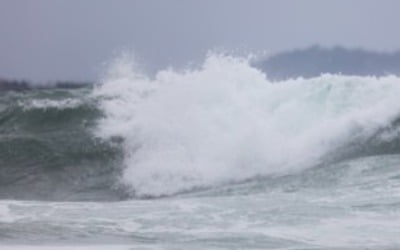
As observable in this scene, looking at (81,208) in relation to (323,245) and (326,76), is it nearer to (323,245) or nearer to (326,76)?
(323,245)

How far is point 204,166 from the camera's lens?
11891 mm

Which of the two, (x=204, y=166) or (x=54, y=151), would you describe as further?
(x=54, y=151)

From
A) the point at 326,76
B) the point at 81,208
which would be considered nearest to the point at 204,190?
the point at 81,208

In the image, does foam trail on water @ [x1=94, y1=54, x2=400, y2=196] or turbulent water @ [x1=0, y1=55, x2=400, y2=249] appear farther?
foam trail on water @ [x1=94, y1=54, x2=400, y2=196]

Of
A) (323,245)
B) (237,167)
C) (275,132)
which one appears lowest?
(323,245)

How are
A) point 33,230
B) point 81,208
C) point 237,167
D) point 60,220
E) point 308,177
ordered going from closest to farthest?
point 33,230, point 60,220, point 81,208, point 308,177, point 237,167

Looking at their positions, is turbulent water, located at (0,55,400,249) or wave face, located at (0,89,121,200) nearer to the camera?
turbulent water, located at (0,55,400,249)

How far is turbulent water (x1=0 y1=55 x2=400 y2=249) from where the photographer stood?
6727 millimetres

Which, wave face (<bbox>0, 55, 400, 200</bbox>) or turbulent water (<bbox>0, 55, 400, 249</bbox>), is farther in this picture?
wave face (<bbox>0, 55, 400, 200</bbox>)

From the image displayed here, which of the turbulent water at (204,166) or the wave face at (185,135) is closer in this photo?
the turbulent water at (204,166)

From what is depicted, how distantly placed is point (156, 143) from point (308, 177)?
144 inches

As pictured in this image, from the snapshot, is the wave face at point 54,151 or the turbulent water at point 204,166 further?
the wave face at point 54,151

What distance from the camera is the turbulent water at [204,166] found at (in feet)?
22.1

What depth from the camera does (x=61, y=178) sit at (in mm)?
12070
